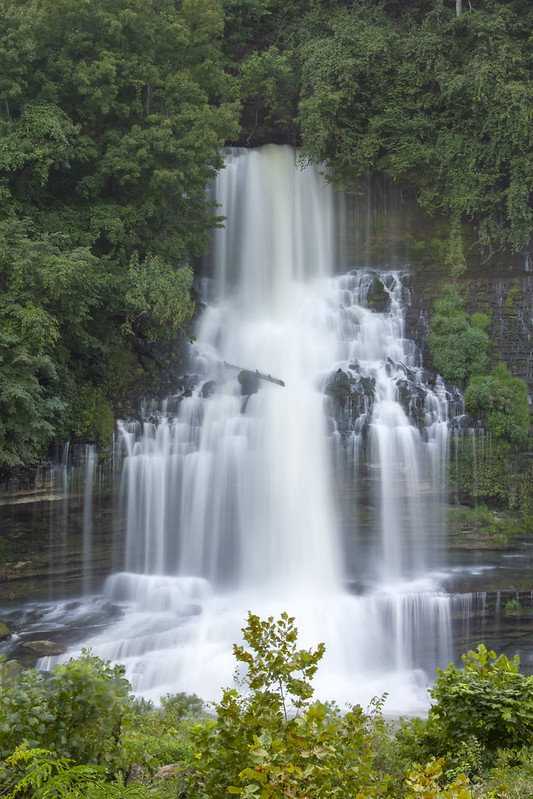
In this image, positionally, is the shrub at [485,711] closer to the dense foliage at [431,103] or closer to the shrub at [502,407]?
the shrub at [502,407]

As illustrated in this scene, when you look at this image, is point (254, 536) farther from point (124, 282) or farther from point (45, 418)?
point (124, 282)

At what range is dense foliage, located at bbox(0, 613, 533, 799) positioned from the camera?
3.12m

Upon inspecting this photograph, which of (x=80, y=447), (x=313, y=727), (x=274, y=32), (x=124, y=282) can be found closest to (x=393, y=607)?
(x=80, y=447)

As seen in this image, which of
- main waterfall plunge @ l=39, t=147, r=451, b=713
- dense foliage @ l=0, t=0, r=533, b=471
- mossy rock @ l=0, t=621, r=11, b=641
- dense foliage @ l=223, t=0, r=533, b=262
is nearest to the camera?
mossy rock @ l=0, t=621, r=11, b=641

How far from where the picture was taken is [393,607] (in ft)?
44.5

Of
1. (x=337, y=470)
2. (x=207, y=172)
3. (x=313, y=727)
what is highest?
(x=207, y=172)

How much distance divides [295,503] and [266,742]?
12298mm

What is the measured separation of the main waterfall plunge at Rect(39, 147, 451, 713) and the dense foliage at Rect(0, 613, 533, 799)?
7230 mm

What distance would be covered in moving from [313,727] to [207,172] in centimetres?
1550

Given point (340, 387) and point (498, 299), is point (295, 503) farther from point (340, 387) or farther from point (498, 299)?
point (498, 299)

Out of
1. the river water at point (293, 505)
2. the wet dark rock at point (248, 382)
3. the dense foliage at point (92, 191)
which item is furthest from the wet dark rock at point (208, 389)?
the dense foliage at point (92, 191)

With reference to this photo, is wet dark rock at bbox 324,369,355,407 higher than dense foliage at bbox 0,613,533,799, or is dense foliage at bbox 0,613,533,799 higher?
wet dark rock at bbox 324,369,355,407

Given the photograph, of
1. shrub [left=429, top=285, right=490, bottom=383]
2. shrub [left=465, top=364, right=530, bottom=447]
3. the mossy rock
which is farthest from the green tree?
shrub [left=429, top=285, right=490, bottom=383]

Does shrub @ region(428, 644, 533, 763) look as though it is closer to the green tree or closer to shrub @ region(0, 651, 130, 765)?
the green tree
